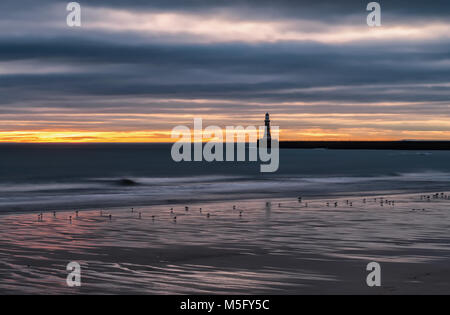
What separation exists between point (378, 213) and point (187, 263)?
22.5 metres

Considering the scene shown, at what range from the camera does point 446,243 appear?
28969mm

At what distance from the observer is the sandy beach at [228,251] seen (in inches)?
810

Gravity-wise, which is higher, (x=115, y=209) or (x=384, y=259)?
(x=115, y=209)

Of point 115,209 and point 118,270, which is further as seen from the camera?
point 115,209

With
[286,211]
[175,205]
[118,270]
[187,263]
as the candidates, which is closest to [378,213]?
[286,211]

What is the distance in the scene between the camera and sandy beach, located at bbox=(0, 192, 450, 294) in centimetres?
2058

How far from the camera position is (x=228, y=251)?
27484 mm
